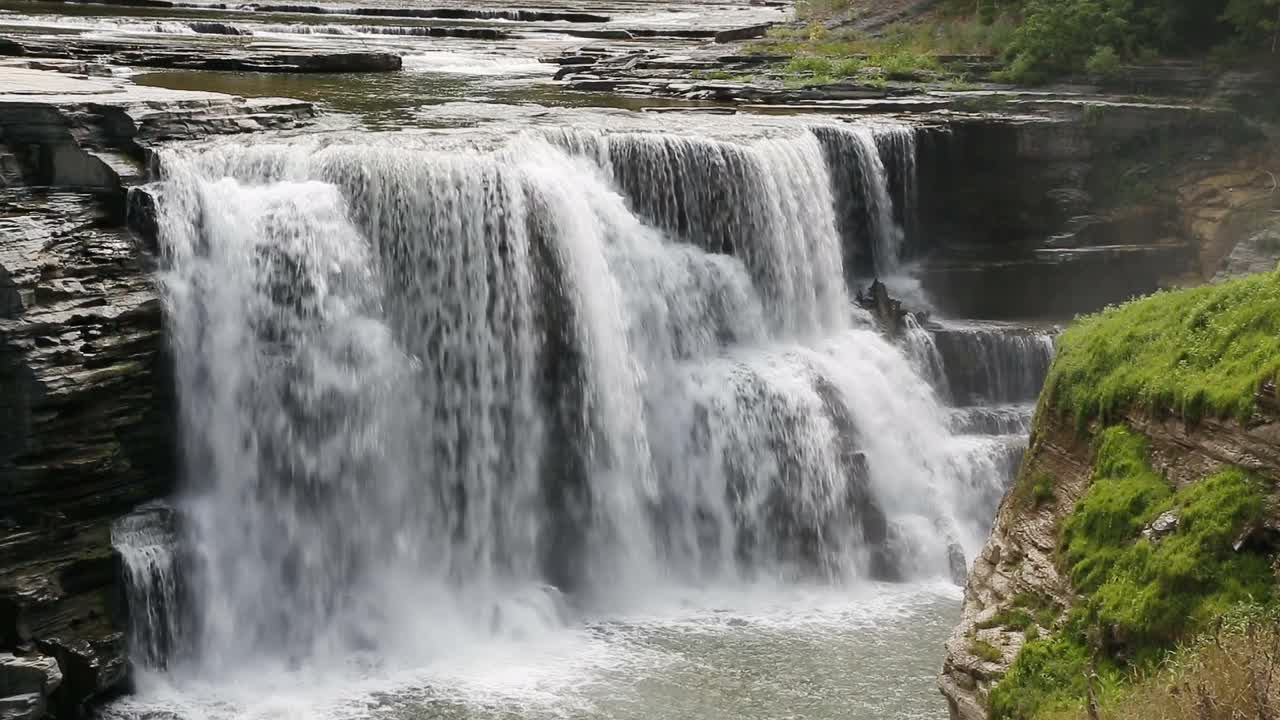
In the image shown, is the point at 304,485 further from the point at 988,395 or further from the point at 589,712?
the point at 988,395

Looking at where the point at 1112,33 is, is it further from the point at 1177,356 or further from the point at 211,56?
the point at 1177,356

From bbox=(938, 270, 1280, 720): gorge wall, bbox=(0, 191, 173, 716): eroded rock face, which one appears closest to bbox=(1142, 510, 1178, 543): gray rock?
bbox=(938, 270, 1280, 720): gorge wall

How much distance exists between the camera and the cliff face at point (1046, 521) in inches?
402

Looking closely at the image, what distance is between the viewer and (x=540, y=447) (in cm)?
1808

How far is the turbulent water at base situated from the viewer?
1630 cm

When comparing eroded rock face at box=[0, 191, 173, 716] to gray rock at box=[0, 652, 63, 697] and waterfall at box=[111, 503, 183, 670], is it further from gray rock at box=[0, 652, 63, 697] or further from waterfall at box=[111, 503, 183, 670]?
waterfall at box=[111, 503, 183, 670]

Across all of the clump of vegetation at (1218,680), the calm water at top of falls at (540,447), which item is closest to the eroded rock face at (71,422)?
the calm water at top of falls at (540,447)

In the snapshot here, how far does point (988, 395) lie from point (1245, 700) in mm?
14203

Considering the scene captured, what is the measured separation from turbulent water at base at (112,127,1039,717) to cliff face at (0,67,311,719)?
57cm

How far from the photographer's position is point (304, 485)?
1667 cm

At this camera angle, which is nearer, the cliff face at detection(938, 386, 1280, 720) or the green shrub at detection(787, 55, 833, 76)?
the cliff face at detection(938, 386, 1280, 720)

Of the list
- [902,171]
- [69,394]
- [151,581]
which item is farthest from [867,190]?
[69,394]

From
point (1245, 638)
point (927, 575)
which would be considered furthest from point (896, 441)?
point (1245, 638)

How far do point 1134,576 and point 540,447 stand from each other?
9028mm
